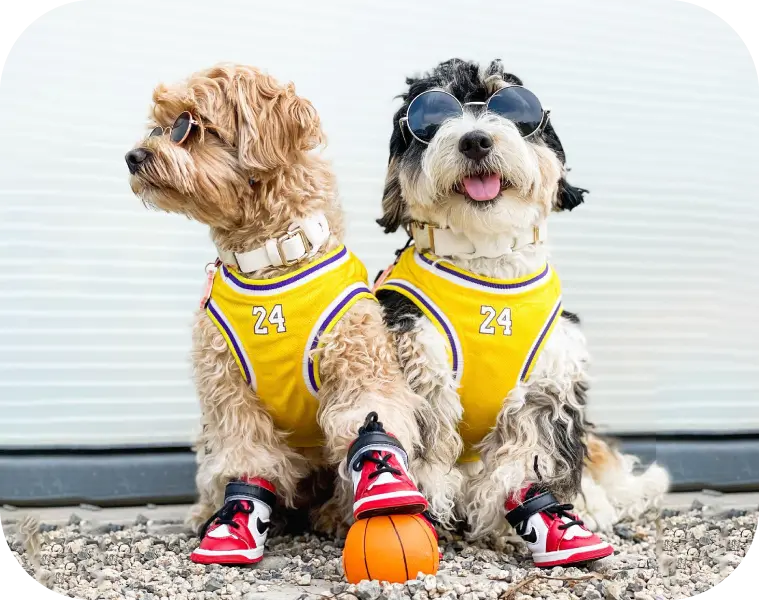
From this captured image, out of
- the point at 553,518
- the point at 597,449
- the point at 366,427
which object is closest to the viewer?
the point at 366,427

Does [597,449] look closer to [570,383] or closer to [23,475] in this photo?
[570,383]

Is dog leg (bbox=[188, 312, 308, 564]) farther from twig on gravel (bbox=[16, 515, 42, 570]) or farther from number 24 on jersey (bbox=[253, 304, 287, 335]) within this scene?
twig on gravel (bbox=[16, 515, 42, 570])

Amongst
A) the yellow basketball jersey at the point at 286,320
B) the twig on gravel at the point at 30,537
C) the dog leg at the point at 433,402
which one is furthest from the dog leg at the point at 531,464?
the twig on gravel at the point at 30,537

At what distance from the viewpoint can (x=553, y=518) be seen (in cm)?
311

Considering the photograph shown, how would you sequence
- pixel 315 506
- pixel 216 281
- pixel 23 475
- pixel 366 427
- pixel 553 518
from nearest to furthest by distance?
pixel 366 427
pixel 553 518
pixel 216 281
pixel 315 506
pixel 23 475

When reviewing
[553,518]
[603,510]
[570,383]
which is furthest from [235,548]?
[603,510]

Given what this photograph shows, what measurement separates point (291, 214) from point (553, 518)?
157 cm

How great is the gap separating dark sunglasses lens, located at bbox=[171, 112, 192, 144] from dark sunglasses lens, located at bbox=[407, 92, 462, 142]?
0.87 meters

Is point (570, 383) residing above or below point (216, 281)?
below

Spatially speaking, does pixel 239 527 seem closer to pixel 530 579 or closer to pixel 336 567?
pixel 336 567

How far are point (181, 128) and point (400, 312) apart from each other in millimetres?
1118

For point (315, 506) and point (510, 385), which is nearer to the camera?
point (510, 385)

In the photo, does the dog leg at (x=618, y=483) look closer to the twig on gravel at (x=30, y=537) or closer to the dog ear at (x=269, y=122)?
the dog ear at (x=269, y=122)

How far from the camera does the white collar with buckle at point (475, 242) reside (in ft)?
10.5
